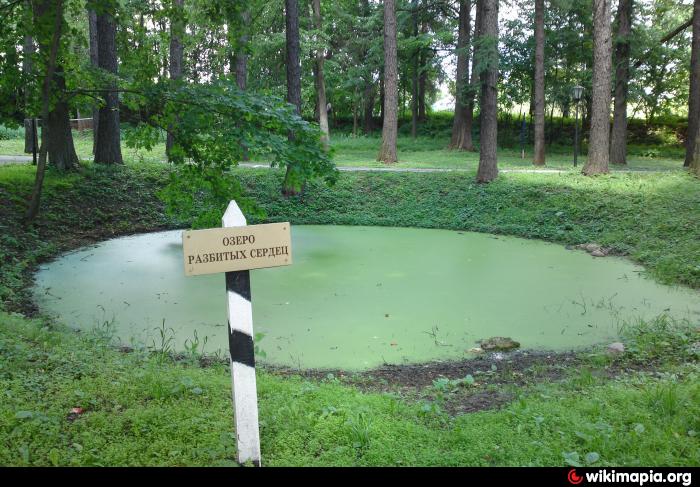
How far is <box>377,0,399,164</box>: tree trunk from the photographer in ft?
54.7

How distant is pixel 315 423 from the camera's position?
3.24 metres

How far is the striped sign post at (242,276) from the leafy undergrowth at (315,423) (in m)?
0.20

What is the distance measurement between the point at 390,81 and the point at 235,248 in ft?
48.7

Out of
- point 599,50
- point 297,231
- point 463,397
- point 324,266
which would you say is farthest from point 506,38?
point 463,397

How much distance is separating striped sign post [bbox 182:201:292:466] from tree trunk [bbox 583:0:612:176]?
38.9 ft

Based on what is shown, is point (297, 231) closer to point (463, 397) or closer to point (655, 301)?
point (655, 301)

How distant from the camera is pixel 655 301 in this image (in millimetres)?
7082

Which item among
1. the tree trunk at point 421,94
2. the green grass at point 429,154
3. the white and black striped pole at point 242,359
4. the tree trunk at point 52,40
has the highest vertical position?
the tree trunk at point 421,94

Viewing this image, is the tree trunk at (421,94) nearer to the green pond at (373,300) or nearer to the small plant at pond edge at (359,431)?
the green pond at (373,300)

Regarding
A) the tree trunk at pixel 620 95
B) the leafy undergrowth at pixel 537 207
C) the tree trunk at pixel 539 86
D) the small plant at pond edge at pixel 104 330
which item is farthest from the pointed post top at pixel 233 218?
the tree trunk at pixel 620 95

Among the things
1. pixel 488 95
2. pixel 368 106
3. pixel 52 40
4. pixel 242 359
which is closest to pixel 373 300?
pixel 242 359

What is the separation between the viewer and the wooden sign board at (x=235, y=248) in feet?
8.92

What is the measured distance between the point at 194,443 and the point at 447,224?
1014 centimetres

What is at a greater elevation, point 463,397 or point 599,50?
point 599,50
